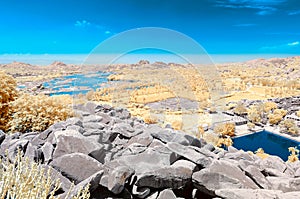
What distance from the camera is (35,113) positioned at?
4258 millimetres

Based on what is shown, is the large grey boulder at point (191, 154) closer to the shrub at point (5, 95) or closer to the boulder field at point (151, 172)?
the boulder field at point (151, 172)

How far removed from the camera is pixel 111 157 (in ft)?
9.19

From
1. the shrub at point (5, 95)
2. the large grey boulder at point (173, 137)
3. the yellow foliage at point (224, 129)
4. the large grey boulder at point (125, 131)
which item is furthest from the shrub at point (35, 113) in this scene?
the yellow foliage at point (224, 129)

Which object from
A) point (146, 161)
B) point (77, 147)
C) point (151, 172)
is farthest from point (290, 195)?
point (77, 147)

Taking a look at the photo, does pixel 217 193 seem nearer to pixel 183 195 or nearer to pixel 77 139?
pixel 183 195

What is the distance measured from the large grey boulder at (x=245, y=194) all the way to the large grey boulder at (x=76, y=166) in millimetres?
1163

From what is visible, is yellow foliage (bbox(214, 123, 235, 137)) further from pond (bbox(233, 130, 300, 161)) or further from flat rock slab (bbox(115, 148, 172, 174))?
flat rock slab (bbox(115, 148, 172, 174))

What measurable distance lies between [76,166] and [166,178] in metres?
0.87

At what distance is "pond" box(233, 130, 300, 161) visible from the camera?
52.7 feet

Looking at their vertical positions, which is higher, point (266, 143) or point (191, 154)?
point (191, 154)

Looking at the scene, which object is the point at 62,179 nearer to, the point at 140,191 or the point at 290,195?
the point at 140,191

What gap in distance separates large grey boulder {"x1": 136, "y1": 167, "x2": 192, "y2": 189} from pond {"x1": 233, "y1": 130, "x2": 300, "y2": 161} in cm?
1473

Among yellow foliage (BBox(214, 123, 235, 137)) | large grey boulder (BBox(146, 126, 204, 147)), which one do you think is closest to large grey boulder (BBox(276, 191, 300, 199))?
large grey boulder (BBox(146, 126, 204, 147))

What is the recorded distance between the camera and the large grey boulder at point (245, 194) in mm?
2058
